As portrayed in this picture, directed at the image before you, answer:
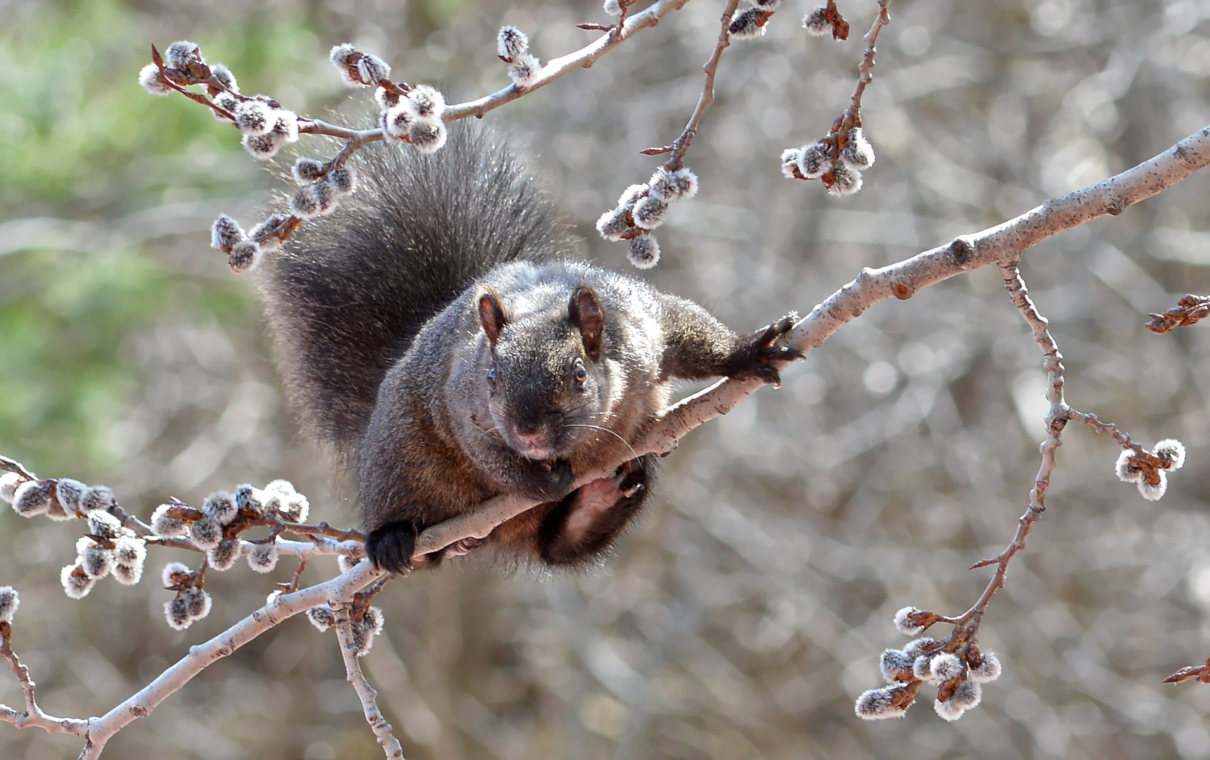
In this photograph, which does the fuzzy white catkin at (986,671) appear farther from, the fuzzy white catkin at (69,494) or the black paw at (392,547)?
the fuzzy white catkin at (69,494)

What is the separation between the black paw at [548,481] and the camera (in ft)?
9.12

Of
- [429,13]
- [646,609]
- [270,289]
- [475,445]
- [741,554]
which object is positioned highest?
[429,13]

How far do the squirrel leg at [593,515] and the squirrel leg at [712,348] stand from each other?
0.26 meters

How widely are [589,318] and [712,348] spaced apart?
33cm

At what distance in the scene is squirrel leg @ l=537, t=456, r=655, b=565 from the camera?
10.7ft

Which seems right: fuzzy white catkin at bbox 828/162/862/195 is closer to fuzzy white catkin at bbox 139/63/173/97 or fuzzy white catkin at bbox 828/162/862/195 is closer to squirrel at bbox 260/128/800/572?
squirrel at bbox 260/128/800/572

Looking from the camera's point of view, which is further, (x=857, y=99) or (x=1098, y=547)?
(x=1098, y=547)

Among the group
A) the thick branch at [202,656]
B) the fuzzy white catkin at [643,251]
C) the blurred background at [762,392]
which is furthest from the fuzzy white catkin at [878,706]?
the blurred background at [762,392]

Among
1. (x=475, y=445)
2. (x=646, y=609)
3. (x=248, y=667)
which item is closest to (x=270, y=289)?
(x=475, y=445)

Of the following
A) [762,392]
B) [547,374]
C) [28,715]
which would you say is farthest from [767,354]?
[762,392]

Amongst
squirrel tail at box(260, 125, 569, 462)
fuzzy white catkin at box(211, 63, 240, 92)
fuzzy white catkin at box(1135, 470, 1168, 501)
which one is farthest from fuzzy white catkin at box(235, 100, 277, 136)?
squirrel tail at box(260, 125, 569, 462)

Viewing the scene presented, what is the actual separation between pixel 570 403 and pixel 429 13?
16.1 feet

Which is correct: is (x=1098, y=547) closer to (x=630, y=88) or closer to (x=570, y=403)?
(x=630, y=88)

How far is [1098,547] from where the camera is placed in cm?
702
